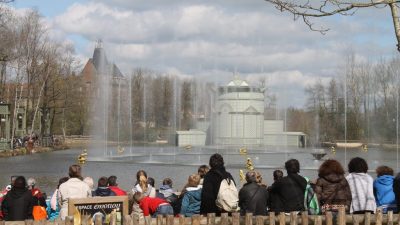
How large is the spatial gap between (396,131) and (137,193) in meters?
69.6

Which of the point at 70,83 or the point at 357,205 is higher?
the point at 70,83

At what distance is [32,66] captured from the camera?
5984 cm

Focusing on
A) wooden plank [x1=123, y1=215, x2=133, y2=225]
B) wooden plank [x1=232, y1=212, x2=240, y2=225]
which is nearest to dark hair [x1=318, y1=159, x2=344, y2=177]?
wooden plank [x1=232, y1=212, x2=240, y2=225]

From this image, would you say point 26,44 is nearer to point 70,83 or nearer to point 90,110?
point 70,83

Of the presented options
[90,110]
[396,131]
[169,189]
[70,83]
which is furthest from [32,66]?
[169,189]

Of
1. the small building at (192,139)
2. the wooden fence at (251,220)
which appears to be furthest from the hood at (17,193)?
the small building at (192,139)

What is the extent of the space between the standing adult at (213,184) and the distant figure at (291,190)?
78 centimetres

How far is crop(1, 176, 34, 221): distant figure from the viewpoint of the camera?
9641mm

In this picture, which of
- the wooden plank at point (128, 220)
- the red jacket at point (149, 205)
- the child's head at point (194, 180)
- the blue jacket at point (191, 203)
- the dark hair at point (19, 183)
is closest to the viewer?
the wooden plank at point (128, 220)

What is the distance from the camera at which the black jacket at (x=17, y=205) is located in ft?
31.6

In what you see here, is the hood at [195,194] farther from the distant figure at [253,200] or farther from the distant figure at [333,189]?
the distant figure at [333,189]

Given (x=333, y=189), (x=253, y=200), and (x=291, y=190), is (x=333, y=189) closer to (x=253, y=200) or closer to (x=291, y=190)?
(x=291, y=190)

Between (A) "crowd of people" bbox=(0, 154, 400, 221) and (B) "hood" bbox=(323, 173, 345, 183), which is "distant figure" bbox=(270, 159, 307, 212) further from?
(B) "hood" bbox=(323, 173, 345, 183)

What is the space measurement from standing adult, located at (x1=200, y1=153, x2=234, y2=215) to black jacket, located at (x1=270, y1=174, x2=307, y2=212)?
0.78 meters
